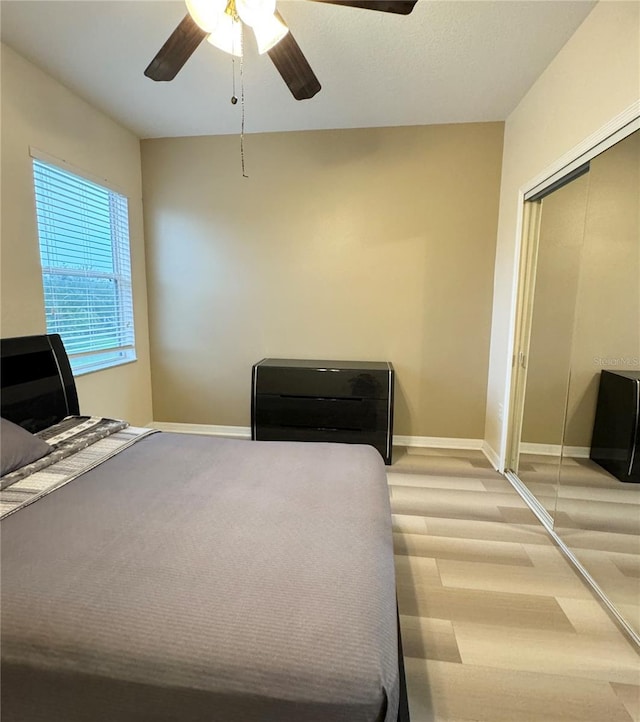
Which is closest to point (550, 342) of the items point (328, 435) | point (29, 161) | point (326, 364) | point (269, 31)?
point (326, 364)

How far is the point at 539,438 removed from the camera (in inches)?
112

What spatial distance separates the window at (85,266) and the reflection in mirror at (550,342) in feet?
10.8

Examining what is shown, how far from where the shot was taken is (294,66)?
1.80m

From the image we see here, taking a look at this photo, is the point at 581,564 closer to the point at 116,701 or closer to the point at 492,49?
the point at 116,701

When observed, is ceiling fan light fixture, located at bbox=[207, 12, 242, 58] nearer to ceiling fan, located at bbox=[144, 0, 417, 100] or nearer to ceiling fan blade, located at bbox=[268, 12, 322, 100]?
ceiling fan, located at bbox=[144, 0, 417, 100]

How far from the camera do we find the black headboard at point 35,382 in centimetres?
203

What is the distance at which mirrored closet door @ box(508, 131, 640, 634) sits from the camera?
1968mm

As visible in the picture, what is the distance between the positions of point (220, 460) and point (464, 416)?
242cm

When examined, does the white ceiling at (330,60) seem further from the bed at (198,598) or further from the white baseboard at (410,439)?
the white baseboard at (410,439)

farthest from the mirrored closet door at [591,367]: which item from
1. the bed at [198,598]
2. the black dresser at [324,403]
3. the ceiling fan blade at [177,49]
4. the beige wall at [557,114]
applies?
the ceiling fan blade at [177,49]

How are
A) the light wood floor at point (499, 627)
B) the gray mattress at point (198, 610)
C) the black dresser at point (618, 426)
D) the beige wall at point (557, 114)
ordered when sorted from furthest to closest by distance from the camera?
the black dresser at point (618, 426) < the beige wall at point (557, 114) < the light wood floor at point (499, 627) < the gray mattress at point (198, 610)

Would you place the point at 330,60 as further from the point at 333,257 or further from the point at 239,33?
the point at 333,257

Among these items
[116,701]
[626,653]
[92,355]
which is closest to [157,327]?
[92,355]

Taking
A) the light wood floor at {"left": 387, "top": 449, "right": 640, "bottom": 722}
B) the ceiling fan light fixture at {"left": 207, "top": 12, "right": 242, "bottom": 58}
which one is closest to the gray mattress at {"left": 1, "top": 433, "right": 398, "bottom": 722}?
the light wood floor at {"left": 387, "top": 449, "right": 640, "bottom": 722}
